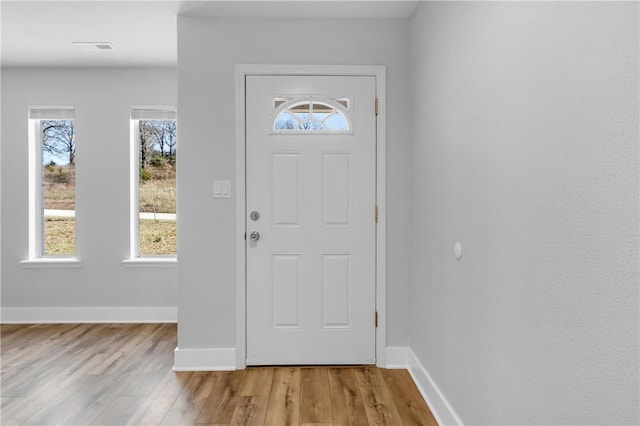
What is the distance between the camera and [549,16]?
52.5 inches

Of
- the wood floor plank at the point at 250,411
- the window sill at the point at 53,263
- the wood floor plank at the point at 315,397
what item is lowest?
the wood floor plank at the point at 250,411

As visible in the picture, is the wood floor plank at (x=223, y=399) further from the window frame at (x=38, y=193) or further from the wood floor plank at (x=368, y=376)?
the window frame at (x=38, y=193)

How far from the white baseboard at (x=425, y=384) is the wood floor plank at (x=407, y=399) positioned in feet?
0.11

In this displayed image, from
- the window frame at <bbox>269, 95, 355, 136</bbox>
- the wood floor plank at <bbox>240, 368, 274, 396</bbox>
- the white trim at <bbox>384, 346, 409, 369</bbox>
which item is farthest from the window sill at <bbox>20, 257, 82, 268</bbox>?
the white trim at <bbox>384, 346, 409, 369</bbox>

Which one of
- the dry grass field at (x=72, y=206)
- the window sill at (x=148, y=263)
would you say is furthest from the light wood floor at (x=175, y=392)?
the dry grass field at (x=72, y=206)

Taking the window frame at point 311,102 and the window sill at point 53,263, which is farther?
the window sill at point 53,263

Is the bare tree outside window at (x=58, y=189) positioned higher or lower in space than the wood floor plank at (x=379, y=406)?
higher

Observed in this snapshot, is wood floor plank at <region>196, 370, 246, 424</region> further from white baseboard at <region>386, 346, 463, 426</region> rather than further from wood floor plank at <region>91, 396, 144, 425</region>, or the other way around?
white baseboard at <region>386, 346, 463, 426</region>

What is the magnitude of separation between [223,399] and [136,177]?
2.64m

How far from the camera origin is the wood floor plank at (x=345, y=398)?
2402 millimetres

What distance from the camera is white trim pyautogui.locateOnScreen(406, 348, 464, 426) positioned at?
222 cm

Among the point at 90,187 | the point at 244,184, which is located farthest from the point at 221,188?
the point at 90,187

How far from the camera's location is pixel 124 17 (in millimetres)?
3105

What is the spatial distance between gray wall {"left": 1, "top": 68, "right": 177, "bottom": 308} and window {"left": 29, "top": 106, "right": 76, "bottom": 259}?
13 centimetres
